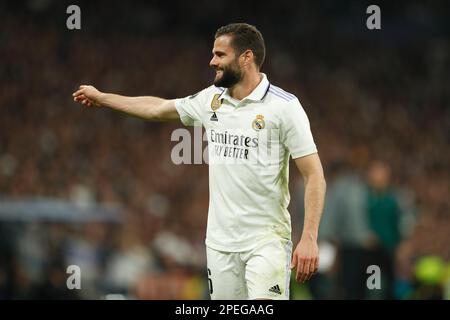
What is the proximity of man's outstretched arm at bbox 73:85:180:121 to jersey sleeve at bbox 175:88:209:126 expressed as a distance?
0.08 meters

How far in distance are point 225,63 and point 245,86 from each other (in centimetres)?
21

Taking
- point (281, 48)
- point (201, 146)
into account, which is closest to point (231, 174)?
point (201, 146)

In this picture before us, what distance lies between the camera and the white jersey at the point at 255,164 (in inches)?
251

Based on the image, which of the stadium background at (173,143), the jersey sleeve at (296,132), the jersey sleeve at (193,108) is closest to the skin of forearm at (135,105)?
the jersey sleeve at (193,108)

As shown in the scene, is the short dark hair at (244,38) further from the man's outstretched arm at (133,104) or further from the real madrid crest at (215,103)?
the man's outstretched arm at (133,104)

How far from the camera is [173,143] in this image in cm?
2064

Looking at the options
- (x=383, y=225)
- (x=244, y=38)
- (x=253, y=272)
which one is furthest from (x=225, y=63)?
(x=383, y=225)

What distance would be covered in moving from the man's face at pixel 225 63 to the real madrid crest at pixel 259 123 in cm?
28

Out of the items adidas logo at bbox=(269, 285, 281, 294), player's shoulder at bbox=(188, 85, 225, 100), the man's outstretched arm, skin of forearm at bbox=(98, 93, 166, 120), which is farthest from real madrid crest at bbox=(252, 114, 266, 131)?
adidas logo at bbox=(269, 285, 281, 294)

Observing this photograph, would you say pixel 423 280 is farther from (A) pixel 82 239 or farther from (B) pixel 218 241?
(B) pixel 218 241

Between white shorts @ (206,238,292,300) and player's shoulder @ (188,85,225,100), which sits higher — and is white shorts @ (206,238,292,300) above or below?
below

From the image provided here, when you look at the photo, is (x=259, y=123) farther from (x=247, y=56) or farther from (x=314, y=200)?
(x=314, y=200)

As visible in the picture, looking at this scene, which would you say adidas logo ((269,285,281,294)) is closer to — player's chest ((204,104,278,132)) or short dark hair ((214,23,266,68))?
player's chest ((204,104,278,132))

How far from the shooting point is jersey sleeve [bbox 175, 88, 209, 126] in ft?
22.0
